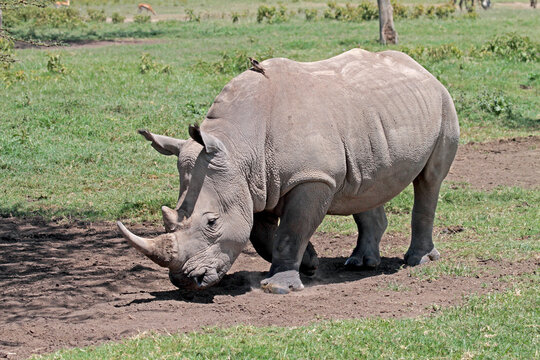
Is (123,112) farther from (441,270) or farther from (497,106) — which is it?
(441,270)

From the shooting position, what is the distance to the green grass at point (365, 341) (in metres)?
5.25

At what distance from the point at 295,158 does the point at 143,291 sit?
1615mm

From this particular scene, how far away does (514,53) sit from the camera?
20.0 m

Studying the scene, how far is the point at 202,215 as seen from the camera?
658cm

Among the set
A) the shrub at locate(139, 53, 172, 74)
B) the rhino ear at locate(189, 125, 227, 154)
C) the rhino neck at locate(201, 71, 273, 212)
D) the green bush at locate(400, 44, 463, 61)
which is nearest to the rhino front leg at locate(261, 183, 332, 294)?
the rhino neck at locate(201, 71, 273, 212)

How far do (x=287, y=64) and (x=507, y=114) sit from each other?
858 cm

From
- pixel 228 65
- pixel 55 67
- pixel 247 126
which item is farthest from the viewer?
pixel 228 65

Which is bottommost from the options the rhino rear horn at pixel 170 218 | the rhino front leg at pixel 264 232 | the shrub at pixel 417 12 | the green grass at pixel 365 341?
the shrub at pixel 417 12

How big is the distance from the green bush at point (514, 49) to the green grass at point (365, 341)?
14642 millimetres

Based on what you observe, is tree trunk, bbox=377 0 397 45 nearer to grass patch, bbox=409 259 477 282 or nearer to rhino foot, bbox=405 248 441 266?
rhino foot, bbox=405 248 441 266

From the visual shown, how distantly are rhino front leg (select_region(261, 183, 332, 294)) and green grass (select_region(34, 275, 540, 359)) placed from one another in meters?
1.21

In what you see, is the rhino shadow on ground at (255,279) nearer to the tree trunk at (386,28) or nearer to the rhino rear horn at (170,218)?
the rhino rear horn at (170,218)

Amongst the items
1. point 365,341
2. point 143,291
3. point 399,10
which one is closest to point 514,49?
point 399,10

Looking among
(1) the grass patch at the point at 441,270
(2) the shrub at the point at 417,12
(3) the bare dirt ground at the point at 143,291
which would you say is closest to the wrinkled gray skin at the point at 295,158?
(3) the bare dirt ground at the point at 143,291
